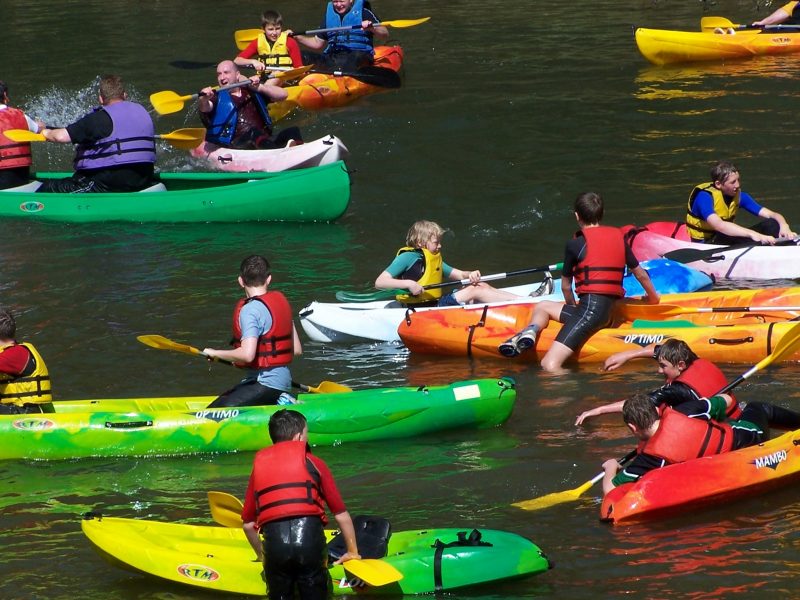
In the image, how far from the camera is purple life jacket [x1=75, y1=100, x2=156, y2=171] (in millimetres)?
11133

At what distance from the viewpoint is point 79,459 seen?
7.31 metres

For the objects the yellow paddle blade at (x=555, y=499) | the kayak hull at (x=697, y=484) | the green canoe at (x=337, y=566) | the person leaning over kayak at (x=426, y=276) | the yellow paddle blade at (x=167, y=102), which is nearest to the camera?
the green canoe at (x=337, y=566)

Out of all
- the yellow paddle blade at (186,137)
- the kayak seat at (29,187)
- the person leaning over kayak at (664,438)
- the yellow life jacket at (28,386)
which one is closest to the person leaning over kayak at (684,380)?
the person leaning over kayak at (664,438)

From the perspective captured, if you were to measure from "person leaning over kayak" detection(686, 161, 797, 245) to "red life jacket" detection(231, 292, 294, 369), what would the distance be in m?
4.24

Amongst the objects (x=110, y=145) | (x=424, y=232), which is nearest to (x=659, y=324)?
(x=424, y=232)

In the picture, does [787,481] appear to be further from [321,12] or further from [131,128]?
[321,12]

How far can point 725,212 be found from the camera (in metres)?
9.88

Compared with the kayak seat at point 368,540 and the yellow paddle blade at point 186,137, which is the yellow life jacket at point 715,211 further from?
the kayak seat at point 368,540

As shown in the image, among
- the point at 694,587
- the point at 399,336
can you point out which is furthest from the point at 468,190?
the point at 694,587

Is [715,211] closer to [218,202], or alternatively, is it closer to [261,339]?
[261,339]

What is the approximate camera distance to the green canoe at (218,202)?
11.8 meters

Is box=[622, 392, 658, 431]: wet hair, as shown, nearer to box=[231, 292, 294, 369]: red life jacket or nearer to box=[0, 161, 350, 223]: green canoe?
box=[231, 292, 294, 369]: red life jacket

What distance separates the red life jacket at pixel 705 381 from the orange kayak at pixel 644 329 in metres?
1.54

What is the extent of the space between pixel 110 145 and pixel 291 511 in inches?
280
